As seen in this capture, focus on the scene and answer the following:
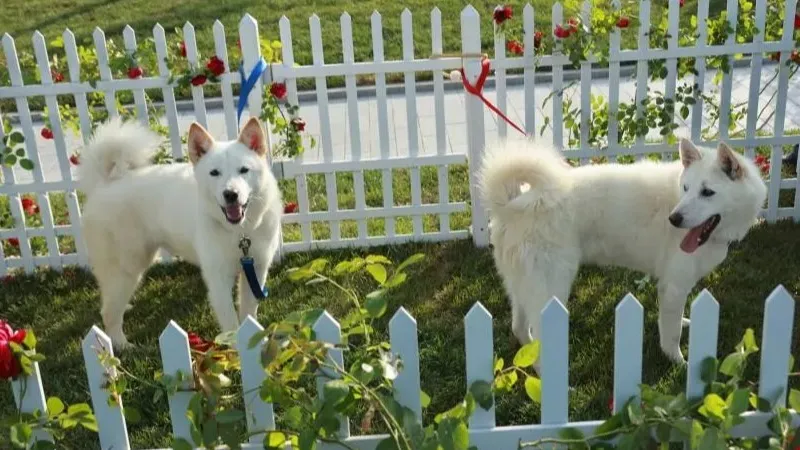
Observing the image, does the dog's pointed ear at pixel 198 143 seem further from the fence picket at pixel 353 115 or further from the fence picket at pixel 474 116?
the fence picket at pixel 474 116

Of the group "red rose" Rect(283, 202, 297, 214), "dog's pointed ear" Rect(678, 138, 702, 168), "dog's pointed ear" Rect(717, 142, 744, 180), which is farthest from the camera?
"red rose" Rect(283, 202, 297, 214)

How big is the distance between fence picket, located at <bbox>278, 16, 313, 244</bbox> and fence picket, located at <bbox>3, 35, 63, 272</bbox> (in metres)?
1.48

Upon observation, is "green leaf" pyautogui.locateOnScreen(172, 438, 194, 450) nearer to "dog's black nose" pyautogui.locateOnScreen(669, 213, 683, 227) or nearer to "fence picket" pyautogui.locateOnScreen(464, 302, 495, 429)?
"fence picket" pyautogui.locateOnScreen(464, 302, 495, 429)

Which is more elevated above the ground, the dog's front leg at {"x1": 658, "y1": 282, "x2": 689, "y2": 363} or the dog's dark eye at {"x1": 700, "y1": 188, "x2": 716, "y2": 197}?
the dog's dark eye at {"x1": 700, "y1": 188, "x2": 716, "y2": 197}

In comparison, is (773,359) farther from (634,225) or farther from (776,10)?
(776,10)

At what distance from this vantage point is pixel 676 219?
3170mm

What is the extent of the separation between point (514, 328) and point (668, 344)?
0.73 m

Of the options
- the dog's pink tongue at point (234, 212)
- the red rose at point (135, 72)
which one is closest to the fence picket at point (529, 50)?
the dog's pink tongue at point (234, 212)

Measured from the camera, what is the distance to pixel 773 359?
2.29m

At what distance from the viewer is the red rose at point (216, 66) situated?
4750mm

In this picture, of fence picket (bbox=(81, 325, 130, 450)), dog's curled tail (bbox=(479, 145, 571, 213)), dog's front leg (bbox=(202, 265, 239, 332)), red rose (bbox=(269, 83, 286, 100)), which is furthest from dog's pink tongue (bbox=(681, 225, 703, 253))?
red rose (bbox=(269, 83, 286, 100))

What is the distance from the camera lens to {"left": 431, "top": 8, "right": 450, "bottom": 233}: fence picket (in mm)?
→ 4875

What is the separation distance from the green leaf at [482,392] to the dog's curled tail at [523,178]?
1308 mm

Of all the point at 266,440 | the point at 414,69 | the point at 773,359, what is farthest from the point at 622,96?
the point at 266,440
